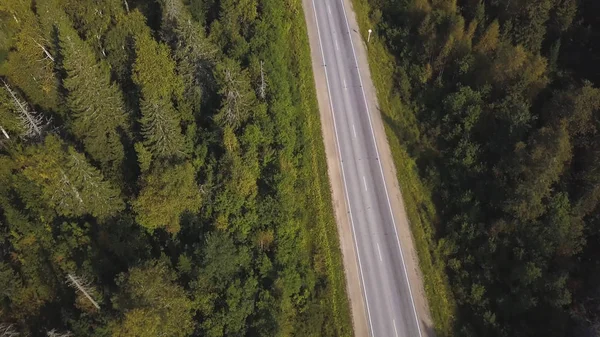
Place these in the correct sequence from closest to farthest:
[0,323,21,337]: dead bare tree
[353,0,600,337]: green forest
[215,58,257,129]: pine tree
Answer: [0,323,21,337]: dead bare tree, [353,0,600,337]: green forest, [215,58,257,129]: pine tree

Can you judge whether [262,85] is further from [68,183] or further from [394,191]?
[68,183]

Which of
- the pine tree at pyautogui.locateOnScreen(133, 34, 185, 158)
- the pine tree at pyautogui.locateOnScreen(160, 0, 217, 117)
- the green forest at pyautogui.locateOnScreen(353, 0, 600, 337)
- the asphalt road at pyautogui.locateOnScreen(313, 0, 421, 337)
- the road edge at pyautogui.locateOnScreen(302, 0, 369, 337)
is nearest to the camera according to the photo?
the pine tree at pyautogui.locateOnScreen(133, 34, 185, 158)

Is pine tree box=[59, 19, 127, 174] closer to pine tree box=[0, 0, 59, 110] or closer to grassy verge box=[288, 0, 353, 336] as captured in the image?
pine tree box=[0, 0, 59, 110]

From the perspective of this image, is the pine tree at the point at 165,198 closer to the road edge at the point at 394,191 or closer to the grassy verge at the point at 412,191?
the road edge at the point at 394,191

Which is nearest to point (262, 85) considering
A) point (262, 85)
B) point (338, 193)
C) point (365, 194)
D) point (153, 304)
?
point (262, 85)

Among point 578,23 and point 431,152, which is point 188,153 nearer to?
point 431,152

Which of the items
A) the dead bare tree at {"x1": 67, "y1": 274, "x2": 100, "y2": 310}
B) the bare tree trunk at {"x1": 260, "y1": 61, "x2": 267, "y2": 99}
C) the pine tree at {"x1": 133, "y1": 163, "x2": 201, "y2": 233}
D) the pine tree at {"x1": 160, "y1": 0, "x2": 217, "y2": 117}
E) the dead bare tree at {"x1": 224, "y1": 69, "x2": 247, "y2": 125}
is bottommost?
the dead bare tree at {"x1": 67, "y1": 274, "x2": 100, "y2": 310}

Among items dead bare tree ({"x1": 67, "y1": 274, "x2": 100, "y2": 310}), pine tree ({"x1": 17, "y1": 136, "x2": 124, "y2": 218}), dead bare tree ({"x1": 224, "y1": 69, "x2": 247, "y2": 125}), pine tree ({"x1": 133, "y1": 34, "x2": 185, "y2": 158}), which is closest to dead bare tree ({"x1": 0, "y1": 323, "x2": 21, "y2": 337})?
dead bare tree ({"x1": 67, "y1": 274, "x2": 100, "y2": 310})


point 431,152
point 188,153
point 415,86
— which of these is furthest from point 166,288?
point 415,86
